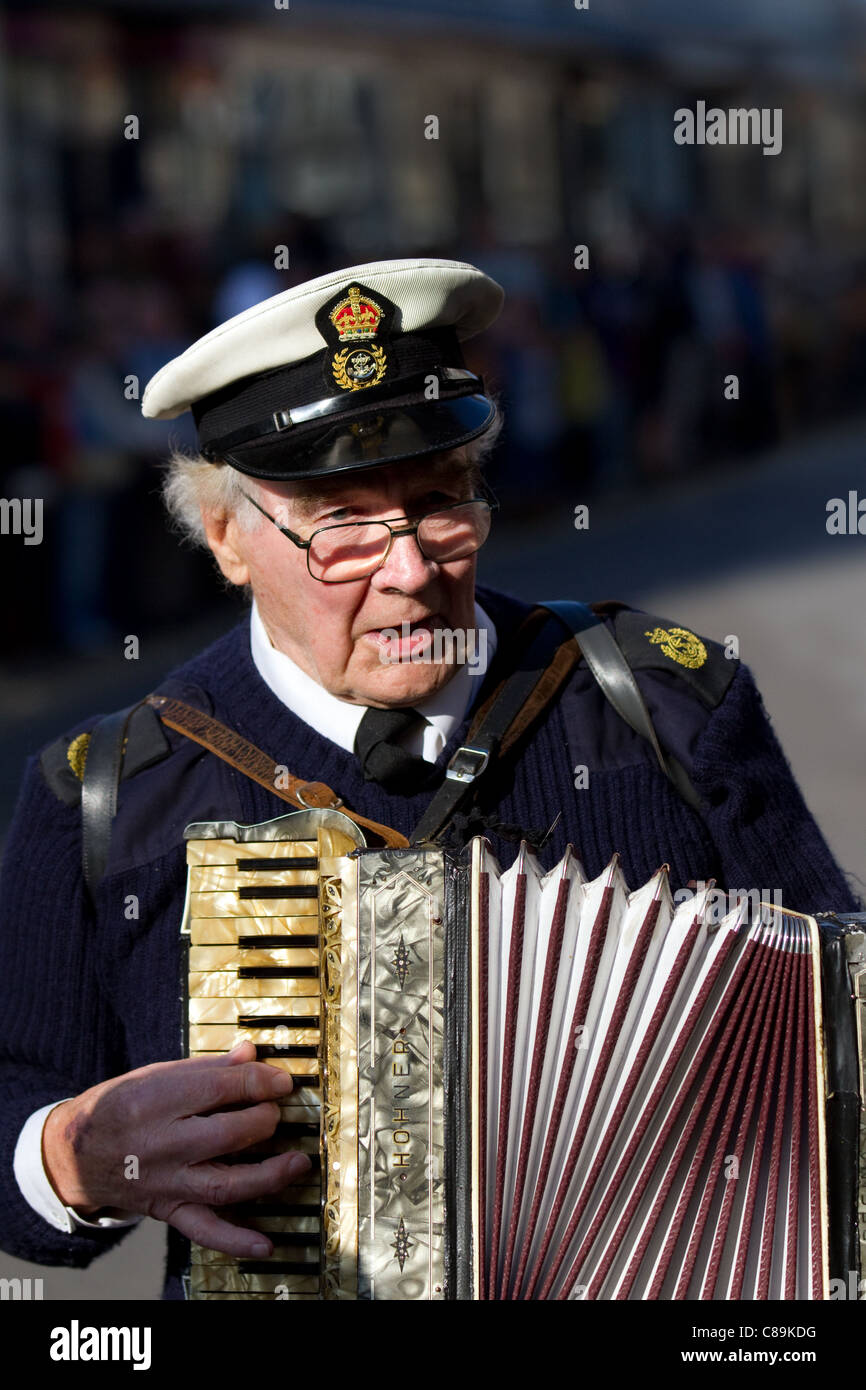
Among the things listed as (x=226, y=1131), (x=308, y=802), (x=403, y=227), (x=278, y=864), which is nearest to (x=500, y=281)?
(x=403, y=227)

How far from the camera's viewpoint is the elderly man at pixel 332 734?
2.65 metres

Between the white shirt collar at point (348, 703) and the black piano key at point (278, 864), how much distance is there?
433 millimetres

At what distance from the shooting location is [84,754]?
2.80 m

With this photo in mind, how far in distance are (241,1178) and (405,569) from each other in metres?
0.83

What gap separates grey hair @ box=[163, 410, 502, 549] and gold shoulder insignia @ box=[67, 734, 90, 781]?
0.38 metres

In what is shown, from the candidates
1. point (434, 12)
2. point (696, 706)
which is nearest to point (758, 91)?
point (434, 12)

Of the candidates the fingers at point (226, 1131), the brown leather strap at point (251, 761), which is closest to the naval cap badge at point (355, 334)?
the brown leather strap at point (251, 761)

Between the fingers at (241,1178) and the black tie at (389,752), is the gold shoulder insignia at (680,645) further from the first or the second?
the fingers at (241,1178)

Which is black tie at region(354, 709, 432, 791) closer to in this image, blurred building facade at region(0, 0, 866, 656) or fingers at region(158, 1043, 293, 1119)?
fingers at region(158, 1043, 293, 1119)

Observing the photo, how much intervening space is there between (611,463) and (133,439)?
5.93 metres

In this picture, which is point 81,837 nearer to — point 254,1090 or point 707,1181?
point 254,1090
